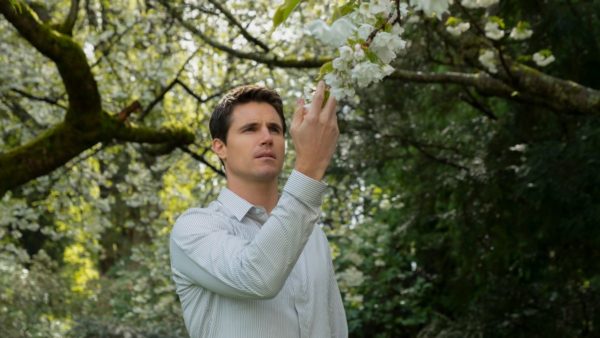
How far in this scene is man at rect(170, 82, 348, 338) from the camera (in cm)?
169

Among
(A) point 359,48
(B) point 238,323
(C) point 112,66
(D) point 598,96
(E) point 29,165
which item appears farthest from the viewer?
(C) point 112,66

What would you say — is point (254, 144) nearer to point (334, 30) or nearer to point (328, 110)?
point (328, 110)

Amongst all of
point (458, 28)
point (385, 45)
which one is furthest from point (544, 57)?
point (385, 45)

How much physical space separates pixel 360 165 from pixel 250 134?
5961 millimetres

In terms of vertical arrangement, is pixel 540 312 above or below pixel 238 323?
above

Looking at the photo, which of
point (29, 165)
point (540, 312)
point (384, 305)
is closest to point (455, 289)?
point (540, 312)

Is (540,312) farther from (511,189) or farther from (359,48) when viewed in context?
(359,48)

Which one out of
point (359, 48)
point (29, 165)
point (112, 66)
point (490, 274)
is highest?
point (112, 66)

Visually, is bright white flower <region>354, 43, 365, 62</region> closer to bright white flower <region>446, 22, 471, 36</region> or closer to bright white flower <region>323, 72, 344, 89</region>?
bright white flower <region>323, 72, 344, 89</region>

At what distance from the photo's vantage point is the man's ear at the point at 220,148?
2.07 metres

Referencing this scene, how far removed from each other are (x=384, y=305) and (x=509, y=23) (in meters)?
4.84

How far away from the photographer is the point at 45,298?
905 cm

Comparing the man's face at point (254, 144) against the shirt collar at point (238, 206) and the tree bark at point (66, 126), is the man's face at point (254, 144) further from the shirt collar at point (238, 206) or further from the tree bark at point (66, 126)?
the tree bark at point (66, 126)

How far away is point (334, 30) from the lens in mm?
1424
